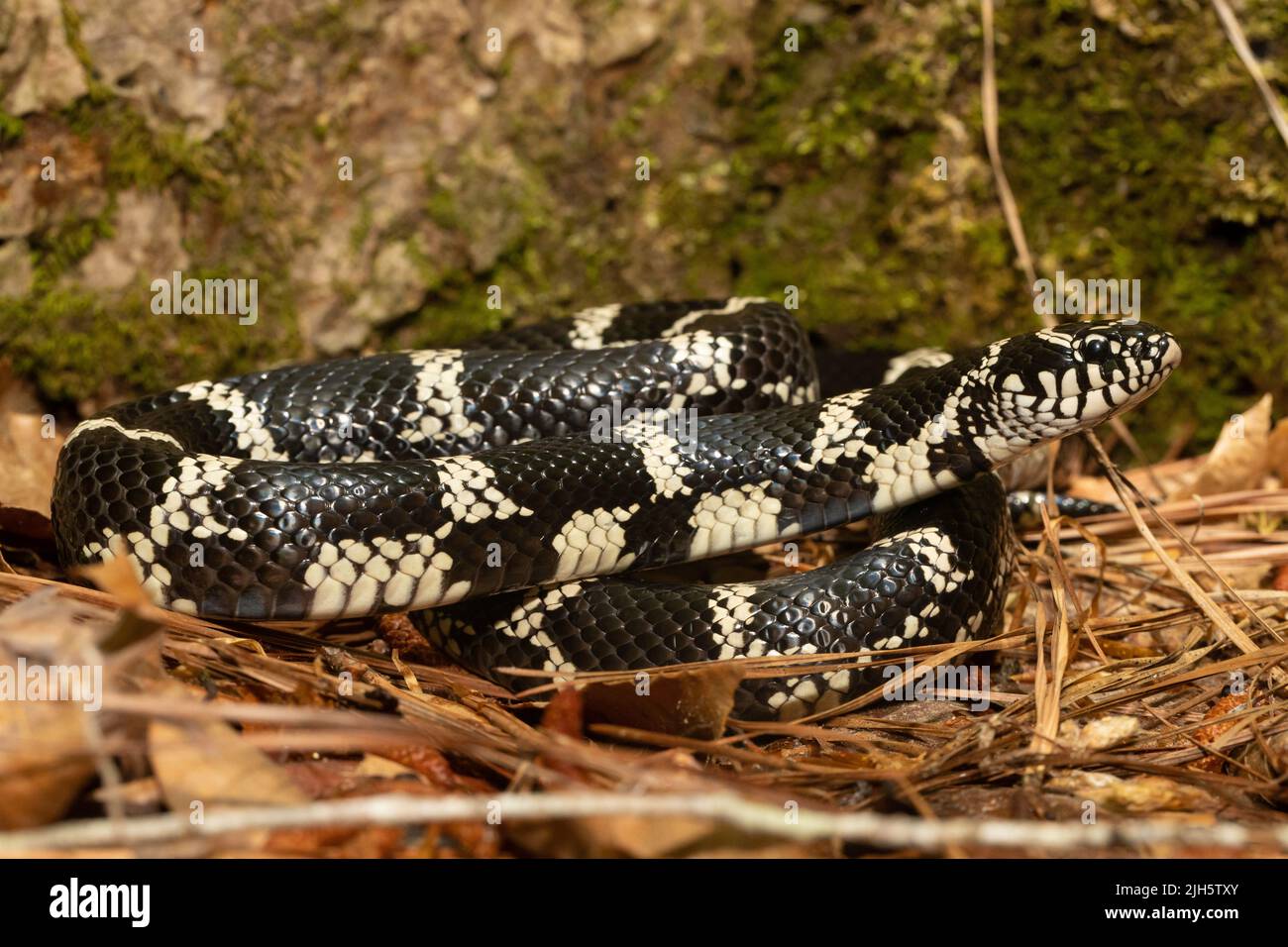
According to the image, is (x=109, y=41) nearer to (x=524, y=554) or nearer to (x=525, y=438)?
(x=525, y=438)

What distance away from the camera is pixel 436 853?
270 cm

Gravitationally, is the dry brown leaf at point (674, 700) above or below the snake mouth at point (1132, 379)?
below

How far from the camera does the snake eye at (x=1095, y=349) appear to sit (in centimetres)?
454

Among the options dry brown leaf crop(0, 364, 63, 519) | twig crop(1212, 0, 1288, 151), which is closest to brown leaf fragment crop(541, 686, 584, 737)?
dry brown leaf crop(0, 364, 63, 519)

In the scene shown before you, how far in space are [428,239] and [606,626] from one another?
9.89 ft
